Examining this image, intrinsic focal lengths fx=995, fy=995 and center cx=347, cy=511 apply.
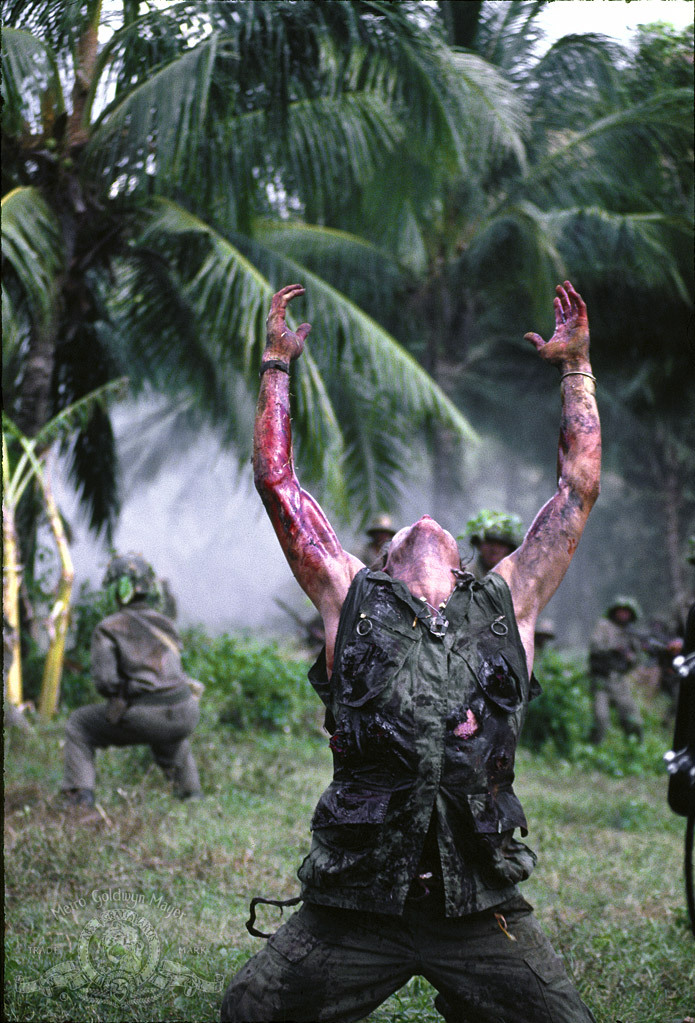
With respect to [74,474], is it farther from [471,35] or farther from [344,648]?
[344,648]

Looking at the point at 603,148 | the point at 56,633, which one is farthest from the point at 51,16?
the point at 603,148

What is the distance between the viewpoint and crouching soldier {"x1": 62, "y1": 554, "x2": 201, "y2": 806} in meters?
6.46

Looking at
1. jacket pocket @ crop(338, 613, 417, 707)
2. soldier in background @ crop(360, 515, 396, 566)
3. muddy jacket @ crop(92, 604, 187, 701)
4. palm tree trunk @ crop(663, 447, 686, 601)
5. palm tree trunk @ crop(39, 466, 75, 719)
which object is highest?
jacket pocket @ crop(338, 613, 417, 707)

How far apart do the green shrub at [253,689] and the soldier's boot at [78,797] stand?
373cm

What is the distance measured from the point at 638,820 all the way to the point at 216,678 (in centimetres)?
483

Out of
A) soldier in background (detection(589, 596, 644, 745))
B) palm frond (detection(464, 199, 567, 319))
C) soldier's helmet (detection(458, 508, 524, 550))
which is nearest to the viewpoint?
soldier's helmet (detection(458, 508, 524, 550))

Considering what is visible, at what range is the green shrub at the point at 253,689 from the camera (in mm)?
10242

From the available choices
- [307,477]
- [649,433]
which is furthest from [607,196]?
[649,433]

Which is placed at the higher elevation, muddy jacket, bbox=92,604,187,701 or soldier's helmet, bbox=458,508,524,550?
soldier's helmet, bbox=458,508,524,550

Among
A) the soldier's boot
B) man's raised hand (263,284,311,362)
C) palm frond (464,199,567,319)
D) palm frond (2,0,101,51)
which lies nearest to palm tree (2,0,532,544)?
palm frond (2,0,101,51)

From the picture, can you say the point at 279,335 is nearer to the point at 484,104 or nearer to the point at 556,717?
the point at 484,104

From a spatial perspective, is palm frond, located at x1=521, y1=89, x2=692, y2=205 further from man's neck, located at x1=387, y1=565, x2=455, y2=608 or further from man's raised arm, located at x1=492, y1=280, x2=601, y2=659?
man's neck, located at x1=387, y1=565, x2=455, y2=608

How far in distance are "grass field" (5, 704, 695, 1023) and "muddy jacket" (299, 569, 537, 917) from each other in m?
1.15

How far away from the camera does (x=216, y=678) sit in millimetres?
10617
